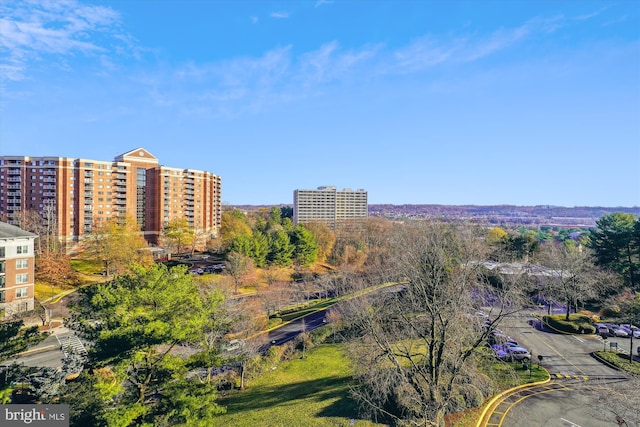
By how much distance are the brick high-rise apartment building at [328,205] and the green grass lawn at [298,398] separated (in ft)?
351

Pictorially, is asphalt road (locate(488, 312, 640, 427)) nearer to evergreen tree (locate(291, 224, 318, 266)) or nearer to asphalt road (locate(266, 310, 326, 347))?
asphalt road (locate(266, 310, 326, 347))

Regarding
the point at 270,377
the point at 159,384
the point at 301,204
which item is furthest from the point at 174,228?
the point at 301,204

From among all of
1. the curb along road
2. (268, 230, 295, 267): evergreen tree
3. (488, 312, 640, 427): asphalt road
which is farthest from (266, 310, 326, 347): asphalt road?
(488, 312, 640, 427): asphalt road

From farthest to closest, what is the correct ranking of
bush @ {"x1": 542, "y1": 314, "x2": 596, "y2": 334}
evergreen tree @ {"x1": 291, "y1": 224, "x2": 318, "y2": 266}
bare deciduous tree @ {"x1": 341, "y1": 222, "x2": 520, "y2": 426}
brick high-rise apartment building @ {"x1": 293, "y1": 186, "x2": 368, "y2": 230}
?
1. brick high-rise apartment building @ {"x1": 293, "y1": 186, "x2": 368, "y2": 230}
2. evergreen tree @ {"x1": 291, "y1": 224, "x2": 318, "y2": 266}
3. bush @ {"x1": 542, "y1": 314, "x2": 596, "y2": 334}
4. bare deciduous tree @ {"x1": 341, "y1": 222, "x2": 520, "y2": 426}

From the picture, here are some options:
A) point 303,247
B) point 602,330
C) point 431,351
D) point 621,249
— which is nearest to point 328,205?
point 303,247

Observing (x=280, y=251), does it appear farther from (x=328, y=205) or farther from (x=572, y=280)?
(x=328, y=205)

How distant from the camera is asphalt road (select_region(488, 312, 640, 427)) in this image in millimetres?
16859

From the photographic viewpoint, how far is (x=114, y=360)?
14.0 meters

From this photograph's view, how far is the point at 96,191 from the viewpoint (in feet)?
209

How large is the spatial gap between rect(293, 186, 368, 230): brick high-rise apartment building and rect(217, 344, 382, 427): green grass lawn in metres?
107

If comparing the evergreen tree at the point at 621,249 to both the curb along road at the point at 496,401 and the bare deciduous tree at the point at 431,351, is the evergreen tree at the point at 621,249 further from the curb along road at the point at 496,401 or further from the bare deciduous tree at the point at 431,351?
the bare deciduous tree at the point at 431,351

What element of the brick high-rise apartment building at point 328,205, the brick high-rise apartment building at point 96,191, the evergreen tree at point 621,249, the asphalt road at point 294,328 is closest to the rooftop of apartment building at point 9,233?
the brick high-rise apartment building at point 96,191

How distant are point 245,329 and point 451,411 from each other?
1577 cm

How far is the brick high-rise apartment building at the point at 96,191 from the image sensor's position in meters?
60.5
